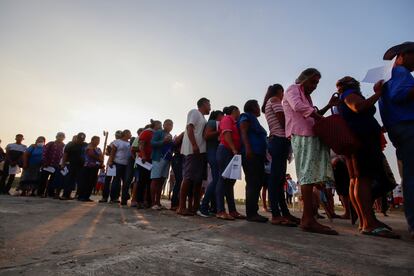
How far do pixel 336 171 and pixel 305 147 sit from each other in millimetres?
1923

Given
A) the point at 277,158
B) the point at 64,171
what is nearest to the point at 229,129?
the point at 277,158

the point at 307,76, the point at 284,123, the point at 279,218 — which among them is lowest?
the point at 279,218

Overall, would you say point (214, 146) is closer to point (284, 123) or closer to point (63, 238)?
point (284, 123)

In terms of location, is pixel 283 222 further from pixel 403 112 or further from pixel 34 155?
pixel 34 155

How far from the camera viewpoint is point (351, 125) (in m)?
3.37

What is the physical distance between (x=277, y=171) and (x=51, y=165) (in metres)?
6.85

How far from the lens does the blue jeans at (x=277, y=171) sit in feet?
12.6

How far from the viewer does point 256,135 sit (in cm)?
438

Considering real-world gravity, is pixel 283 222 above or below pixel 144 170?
below

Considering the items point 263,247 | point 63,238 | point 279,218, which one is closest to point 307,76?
point 279,218

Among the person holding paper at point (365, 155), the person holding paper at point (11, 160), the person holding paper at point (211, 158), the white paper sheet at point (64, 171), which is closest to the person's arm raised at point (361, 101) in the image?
the person holding paper at point (365, 155)

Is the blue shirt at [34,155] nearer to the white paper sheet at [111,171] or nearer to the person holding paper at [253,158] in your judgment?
the white paper sheet at [111,171]

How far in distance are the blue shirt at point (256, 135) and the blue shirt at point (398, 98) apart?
158 centimetres

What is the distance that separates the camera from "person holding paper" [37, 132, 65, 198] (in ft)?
27.4
